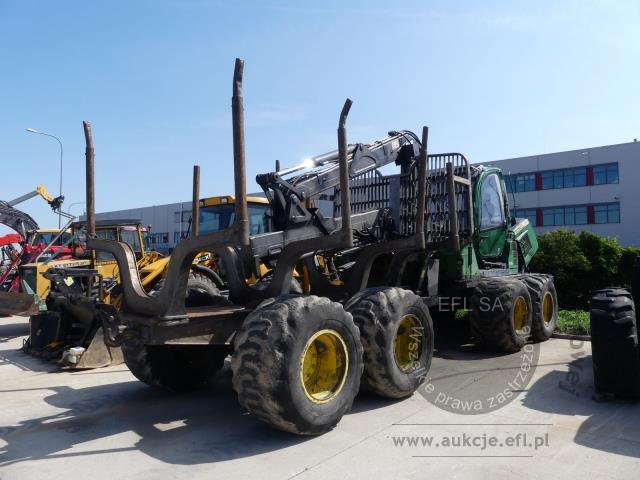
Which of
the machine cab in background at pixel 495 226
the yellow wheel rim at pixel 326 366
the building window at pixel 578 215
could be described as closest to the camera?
the yellow wheel rim at pixel 326 366

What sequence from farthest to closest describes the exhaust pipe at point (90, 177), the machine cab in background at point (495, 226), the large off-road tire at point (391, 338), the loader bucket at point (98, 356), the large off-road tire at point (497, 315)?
the machine cab in background at point (495, 226)
the loader bucket at point (98, 356)
the large off-road tire at point (497, 315)
the large off-road tire at point (391, 338)
the exhaust pipe at point (90, 177)

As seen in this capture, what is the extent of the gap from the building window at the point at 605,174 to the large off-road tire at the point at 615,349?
33.8m

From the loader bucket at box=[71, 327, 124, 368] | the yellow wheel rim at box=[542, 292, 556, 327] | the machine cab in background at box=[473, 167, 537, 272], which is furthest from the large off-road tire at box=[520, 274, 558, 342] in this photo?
the loader bucket at box=[71, 327, 124, 368]

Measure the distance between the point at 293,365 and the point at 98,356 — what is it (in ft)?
15.4

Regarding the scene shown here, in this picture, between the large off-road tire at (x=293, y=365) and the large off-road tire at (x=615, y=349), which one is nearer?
the large off-road tire at (x=293, y=365)

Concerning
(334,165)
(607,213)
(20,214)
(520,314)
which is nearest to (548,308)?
(520,314)

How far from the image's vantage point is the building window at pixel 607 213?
34.9 meters

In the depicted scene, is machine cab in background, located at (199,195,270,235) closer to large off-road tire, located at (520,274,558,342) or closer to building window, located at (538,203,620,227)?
large off-road tire, located at (520,274,558,342)

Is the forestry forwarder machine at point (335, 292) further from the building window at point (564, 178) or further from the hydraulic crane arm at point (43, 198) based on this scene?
the building window at point (564, 178)

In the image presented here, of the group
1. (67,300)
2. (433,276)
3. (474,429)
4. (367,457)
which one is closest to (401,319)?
(474,429)

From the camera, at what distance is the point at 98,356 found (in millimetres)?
7777

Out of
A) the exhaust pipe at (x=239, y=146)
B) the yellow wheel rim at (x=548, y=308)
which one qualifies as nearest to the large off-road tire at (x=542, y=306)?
the yellow wheel rim at (x=548, y=308)

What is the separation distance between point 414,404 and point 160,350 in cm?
280

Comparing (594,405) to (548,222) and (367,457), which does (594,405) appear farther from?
(548,222)
